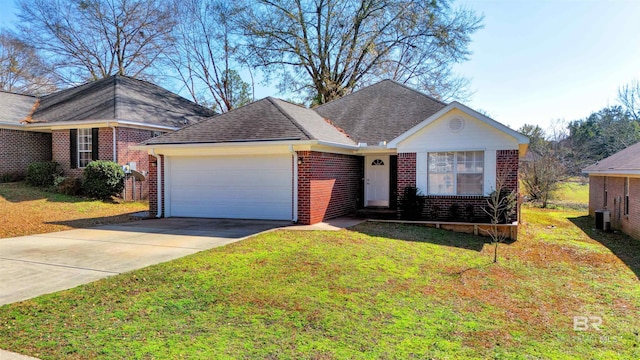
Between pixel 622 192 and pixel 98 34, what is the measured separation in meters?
33.1

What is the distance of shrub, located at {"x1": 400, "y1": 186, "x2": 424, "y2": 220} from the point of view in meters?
12.9

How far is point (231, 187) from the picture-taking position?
1344 cm

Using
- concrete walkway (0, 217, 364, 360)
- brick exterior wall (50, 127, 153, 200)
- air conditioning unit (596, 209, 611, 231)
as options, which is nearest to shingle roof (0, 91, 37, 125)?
brick exterior wall (50, 127, 153, 200)

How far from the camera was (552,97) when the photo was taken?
2264 cm

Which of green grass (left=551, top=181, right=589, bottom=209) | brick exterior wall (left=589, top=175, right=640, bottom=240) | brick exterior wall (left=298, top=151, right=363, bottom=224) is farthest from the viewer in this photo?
green grass (left=551, top=181, right=589, bottom=209)

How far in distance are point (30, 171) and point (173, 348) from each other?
17.6 meters

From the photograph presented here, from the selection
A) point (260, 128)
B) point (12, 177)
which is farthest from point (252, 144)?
point (12, 177)

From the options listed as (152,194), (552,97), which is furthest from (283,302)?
(552,97)

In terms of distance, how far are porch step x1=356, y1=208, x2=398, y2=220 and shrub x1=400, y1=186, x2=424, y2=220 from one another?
2.31 feet

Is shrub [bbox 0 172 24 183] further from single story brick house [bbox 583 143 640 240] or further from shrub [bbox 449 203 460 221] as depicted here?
single story brick house [bbox 583 143 640 240]

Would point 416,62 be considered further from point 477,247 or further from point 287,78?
point 477,247

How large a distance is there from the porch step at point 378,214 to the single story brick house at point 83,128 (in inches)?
412

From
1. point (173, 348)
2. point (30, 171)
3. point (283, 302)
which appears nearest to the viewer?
point (173, 348)

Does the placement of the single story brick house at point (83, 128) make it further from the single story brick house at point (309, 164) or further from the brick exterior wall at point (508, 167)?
the brick exterior wall at point (508, 167)
